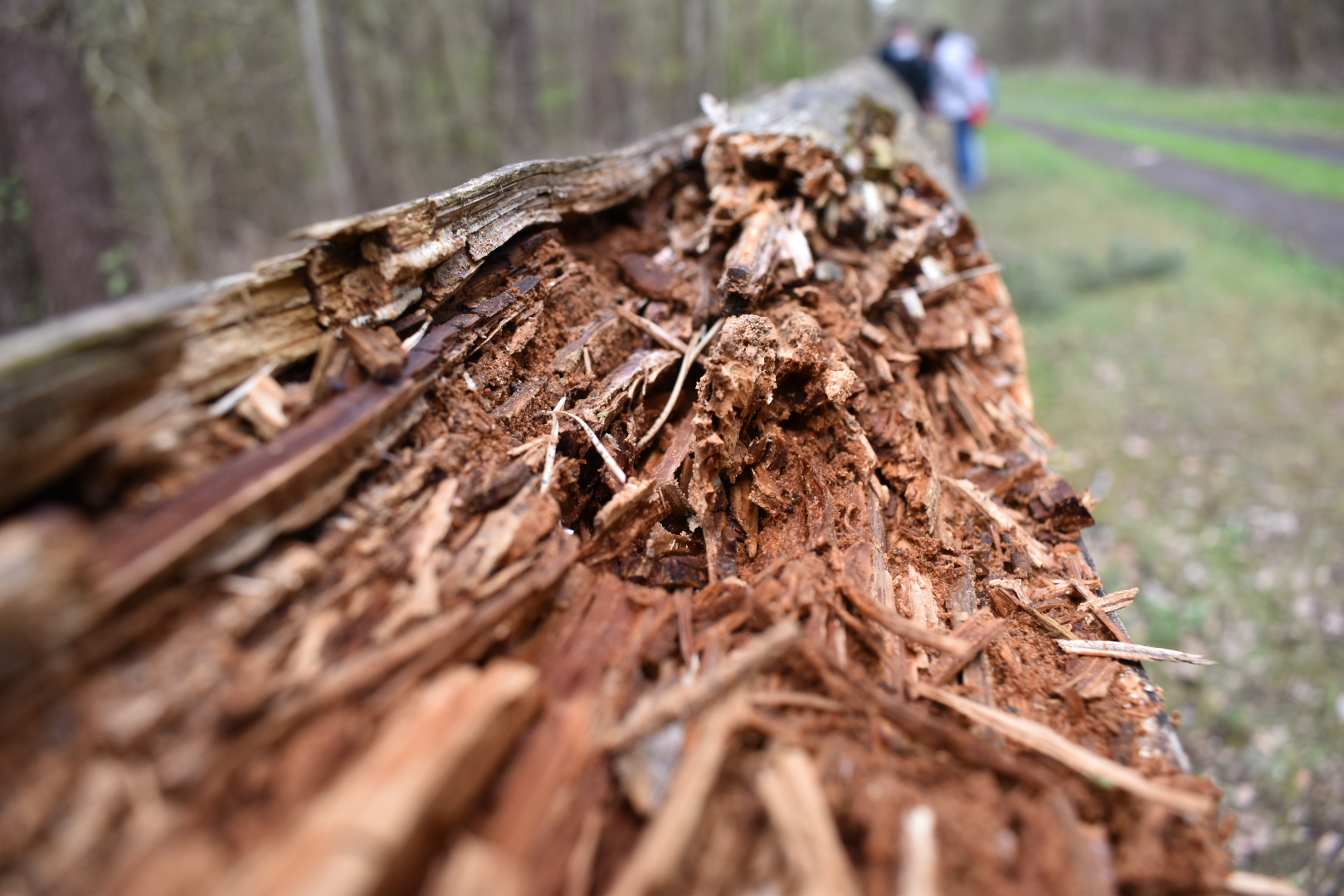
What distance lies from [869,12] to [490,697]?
22351 millimetres

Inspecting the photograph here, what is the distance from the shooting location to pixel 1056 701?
51.4 inches

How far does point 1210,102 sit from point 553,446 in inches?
871

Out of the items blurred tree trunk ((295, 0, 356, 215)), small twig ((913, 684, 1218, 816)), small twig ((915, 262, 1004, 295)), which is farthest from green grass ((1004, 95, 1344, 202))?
blurred tree trunk ((295, 0, 356, 215))

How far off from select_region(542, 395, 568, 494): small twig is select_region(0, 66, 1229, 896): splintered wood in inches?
0.4

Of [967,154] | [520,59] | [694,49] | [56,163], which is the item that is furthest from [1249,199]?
[56,163]

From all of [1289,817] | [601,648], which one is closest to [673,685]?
[601,648]

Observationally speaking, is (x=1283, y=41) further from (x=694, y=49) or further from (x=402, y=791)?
(x=402, y=791)

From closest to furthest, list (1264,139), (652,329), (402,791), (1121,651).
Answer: (402,791), (1121,651), (652,329), (1264,139)

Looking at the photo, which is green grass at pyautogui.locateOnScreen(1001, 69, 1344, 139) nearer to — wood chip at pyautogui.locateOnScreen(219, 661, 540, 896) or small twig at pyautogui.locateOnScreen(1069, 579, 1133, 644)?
small twig at pyautogui.locateOnScreen(1069, 579, 1133, 644)

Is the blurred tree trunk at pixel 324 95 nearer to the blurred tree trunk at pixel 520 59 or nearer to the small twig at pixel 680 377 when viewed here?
the blurred tree trunk at pixel 520 59

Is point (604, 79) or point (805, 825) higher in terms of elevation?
point (604, 79)

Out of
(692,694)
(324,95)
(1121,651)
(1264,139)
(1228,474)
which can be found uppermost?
(324,95)

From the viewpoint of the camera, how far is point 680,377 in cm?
177

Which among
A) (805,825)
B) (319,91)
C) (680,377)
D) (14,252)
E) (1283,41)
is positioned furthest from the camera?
(1283,41)
